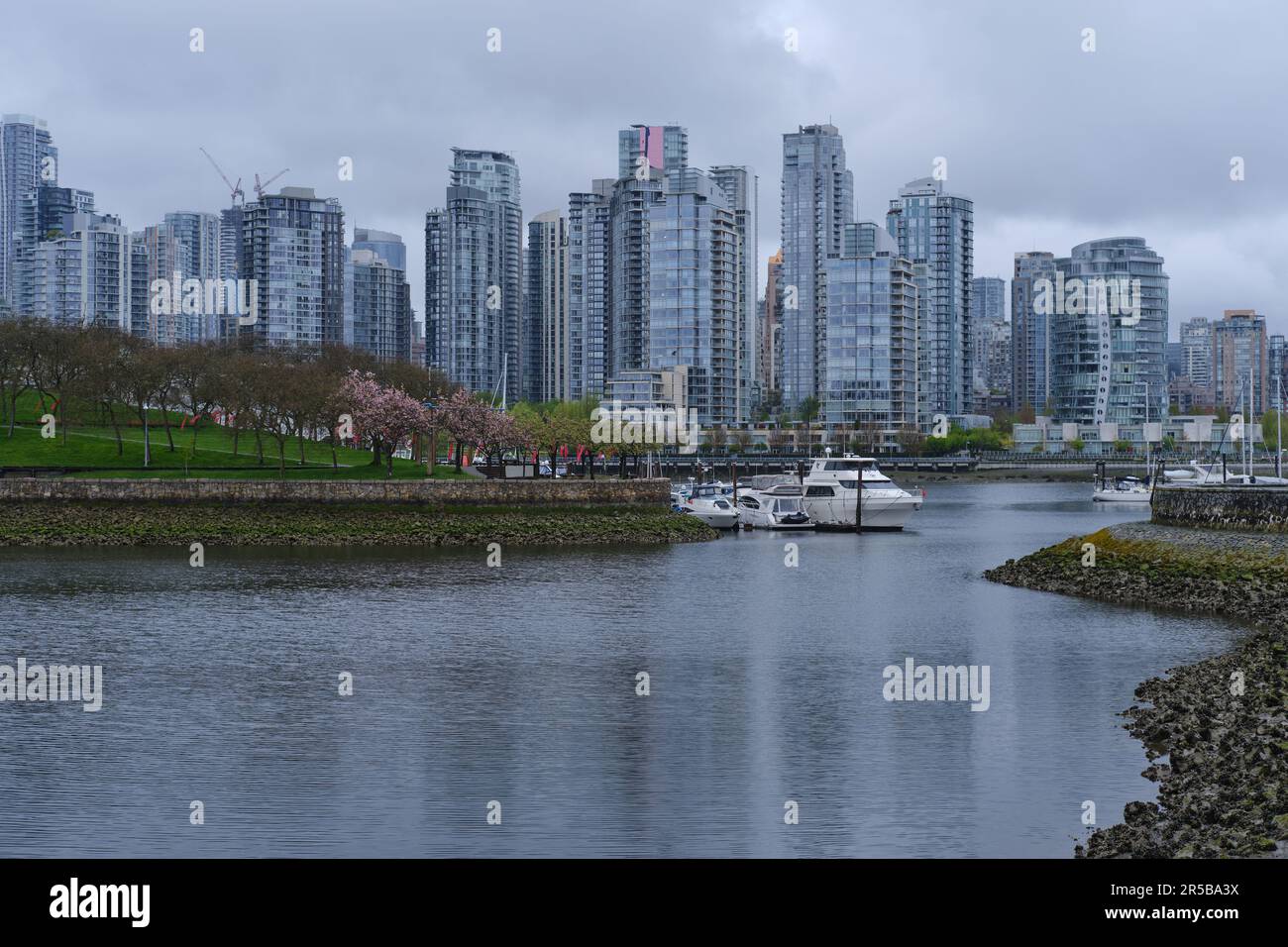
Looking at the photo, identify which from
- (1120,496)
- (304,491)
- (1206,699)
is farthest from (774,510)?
(1206,699)

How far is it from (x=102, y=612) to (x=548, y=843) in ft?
108

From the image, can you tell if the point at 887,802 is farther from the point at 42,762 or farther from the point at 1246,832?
the point at 42,762

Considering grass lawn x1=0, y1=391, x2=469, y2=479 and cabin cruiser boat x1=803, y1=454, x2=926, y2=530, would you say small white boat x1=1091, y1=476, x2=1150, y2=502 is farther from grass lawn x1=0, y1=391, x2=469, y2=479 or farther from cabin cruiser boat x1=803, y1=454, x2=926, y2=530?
grass lawn x1=0, y1=391, x2=469, y2=479

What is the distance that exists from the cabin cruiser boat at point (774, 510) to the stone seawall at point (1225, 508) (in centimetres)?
3298

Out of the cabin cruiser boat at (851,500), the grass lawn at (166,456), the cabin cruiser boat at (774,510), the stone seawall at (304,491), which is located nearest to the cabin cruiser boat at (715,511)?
the cabin cruiser boat at (774,510)

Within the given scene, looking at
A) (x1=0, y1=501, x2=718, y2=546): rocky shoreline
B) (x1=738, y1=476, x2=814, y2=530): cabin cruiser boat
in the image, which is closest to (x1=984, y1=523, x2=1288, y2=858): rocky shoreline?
(x1=0, y1=501, x2=718, y2=546): rocky shoreline

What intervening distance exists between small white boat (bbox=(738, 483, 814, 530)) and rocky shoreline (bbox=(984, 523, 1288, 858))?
3570 cm

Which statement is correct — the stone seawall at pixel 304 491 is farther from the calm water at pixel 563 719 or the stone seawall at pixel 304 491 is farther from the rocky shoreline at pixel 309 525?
the calm water at pixel 563 719

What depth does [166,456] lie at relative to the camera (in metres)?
97.9

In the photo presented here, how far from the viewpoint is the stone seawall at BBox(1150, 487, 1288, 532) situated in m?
54.9

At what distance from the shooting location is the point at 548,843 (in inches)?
841

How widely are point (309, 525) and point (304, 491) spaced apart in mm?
3641

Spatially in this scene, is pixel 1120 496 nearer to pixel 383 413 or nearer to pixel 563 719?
pixel 383 413

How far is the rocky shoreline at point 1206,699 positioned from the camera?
1981cm
